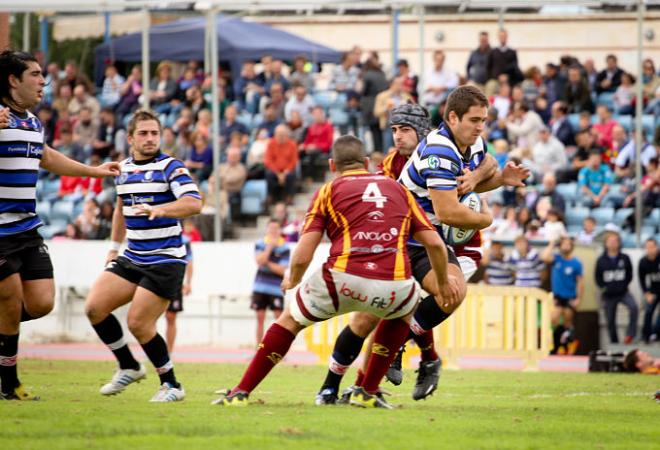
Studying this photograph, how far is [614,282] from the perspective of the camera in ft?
67.1

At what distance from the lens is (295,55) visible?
2833 cm

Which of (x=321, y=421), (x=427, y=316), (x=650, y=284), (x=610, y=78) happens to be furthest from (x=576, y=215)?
(x=321, y=421)

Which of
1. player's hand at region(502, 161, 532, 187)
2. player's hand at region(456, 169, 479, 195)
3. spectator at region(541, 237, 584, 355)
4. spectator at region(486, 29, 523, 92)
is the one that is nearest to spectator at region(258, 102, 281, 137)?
spectator at region(486, 29, 523, 92)

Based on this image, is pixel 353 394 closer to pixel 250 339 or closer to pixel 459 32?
pixel 250 339

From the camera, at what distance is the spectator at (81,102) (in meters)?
26.5

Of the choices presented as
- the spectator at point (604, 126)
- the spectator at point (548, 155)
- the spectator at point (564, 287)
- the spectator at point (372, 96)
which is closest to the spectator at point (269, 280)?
the spectator at point (372, 96)

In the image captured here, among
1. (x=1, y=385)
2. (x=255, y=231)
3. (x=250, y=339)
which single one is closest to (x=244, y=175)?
(x=255, y=231)

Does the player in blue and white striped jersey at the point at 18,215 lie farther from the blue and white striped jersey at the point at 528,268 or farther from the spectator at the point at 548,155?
the spectator at the point at 548,155

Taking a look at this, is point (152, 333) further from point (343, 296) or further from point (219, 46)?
point (219, 46)

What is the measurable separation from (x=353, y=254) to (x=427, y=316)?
1530 mm

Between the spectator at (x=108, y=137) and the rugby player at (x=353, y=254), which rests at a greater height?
the spectator at (x=108, y=137)

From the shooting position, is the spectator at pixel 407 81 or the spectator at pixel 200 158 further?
the spectator at pixel 200 158

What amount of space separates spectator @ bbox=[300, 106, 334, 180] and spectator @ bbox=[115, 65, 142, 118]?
4035 mm

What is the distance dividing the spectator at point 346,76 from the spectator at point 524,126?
3.35m
